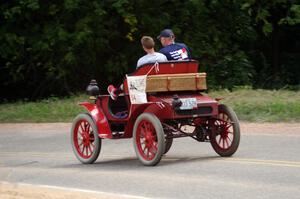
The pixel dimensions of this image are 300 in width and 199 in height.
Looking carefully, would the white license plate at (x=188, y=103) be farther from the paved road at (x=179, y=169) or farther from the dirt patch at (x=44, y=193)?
the dirt patch at (x=44, y=193)

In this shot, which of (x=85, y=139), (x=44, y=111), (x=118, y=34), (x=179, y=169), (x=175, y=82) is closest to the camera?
(x=179, y=169)

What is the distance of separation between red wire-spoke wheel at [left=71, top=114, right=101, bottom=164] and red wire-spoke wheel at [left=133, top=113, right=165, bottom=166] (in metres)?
1.00

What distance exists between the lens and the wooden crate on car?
11453 millimetres

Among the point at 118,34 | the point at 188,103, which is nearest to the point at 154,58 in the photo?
the point at 188,103

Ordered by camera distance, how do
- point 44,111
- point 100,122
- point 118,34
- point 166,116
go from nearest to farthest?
point 166,116
point 100,122
point 44,111
point 118,34

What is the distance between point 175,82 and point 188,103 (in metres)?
0.43

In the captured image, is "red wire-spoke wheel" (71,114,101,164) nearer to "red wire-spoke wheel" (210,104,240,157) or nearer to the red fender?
the red fender

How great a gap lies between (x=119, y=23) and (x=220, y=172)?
760 inches

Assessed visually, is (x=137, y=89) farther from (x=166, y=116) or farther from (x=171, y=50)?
(x=171, y=50)

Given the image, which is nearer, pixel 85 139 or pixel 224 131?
pixel 224 131

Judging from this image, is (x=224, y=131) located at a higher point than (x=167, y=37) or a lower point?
lower

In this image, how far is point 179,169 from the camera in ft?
36.0

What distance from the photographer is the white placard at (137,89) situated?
1148cm

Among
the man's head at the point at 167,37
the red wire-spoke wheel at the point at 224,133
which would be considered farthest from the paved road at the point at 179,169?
the man's head at the point at 167,37
